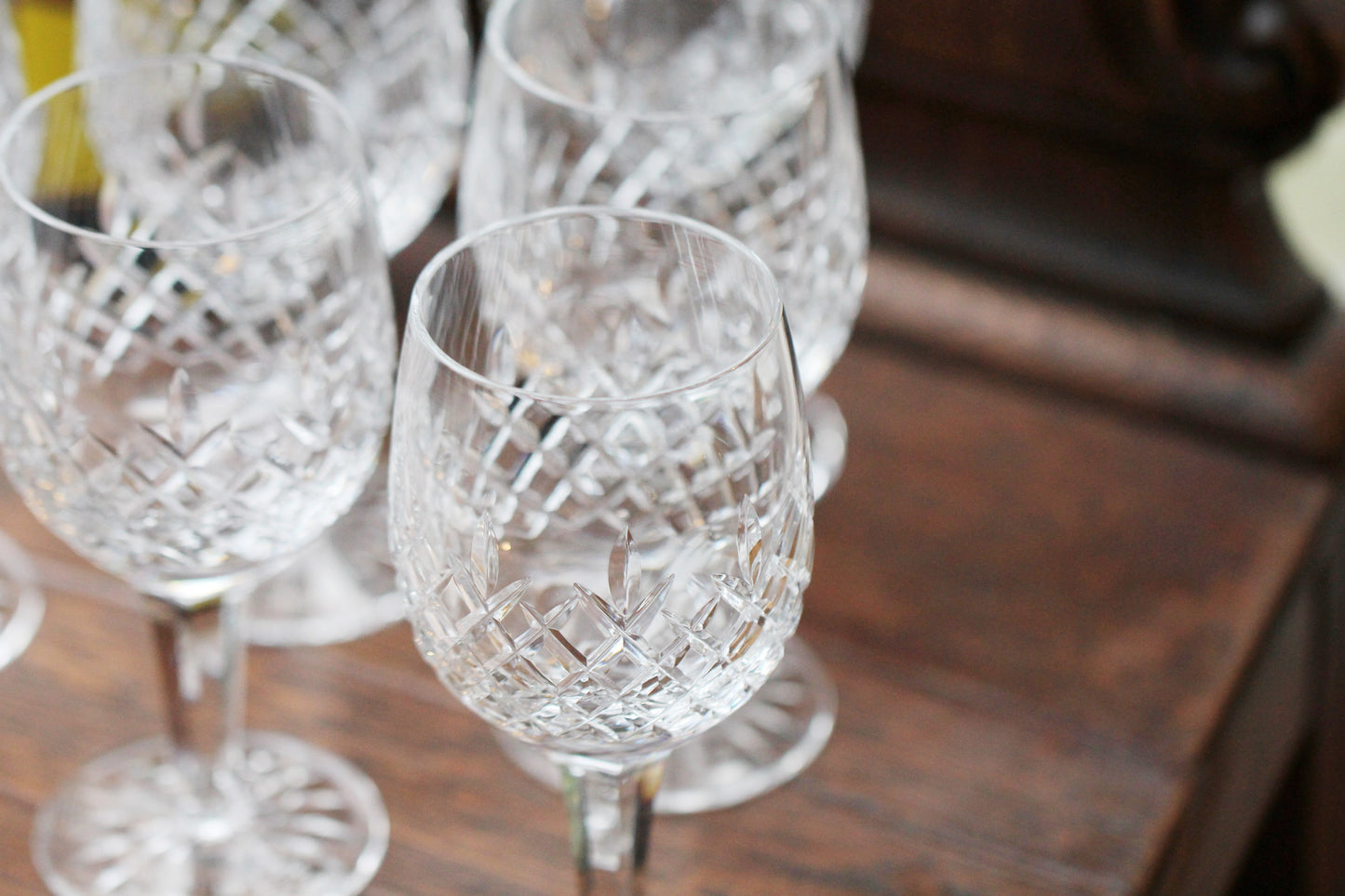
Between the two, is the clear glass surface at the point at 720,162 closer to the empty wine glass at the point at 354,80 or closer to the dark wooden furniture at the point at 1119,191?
the empty wine glass at the point at 354,80

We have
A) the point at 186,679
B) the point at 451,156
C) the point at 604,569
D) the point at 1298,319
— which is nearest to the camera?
the point at 604,569

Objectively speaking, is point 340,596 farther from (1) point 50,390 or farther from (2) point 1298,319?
(2) point 1298,319

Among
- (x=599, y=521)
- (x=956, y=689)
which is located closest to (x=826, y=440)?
(x=956, y=689)

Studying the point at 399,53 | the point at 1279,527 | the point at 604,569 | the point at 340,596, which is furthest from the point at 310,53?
the point at 1279,527

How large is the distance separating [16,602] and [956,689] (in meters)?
0.33

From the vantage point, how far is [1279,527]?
26.1 inches

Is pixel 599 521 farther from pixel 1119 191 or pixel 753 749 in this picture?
pixel 1119 191

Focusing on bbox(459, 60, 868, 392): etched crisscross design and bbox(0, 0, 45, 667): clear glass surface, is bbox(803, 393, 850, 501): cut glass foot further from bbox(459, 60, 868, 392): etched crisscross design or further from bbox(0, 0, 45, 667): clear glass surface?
bbox(0, 0, 45, 667): clear glass surface

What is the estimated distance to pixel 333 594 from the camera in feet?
2.11

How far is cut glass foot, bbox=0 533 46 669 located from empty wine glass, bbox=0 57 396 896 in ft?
0.21

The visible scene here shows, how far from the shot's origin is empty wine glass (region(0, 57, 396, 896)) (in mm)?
466

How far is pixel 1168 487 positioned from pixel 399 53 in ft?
1.10

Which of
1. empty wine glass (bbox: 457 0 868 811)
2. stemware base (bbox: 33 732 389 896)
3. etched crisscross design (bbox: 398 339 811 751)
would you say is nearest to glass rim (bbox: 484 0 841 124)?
empty wine glass (bbox: 457 0 868 811)

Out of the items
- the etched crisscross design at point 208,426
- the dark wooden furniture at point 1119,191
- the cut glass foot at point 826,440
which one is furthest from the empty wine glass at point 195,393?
the dark wooden furniture at point 1119,191
